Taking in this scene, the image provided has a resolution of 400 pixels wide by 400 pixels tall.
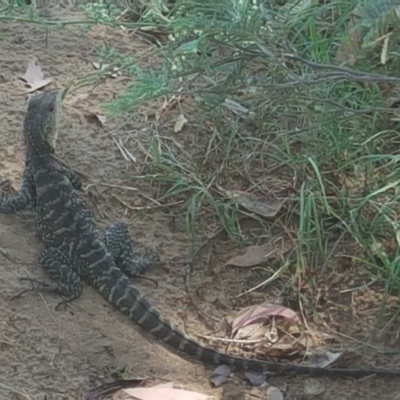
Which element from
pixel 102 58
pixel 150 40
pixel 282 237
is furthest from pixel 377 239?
pixel 150 40

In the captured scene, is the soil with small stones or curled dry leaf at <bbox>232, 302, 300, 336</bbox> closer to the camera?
the soil with small stones

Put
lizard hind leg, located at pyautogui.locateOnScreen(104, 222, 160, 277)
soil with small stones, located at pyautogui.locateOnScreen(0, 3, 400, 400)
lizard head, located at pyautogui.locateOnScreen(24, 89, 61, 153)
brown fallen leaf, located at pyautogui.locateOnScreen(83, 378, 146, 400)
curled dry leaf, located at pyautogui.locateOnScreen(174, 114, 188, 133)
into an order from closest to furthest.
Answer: brown fallen leaf, located at pyautogui.locateOnScreen(83, 378, 146, 400), soil with small stones, located at pyautogui.locateOnScreen(0, 3, 400, 400), lizard hind leg, located at pyautogui.locateOnScreen(104, 222, 160, 277), lizard head, located at pyautogui.locateOnScreen(24, 89, 61, 153), curled dry leaf, located at pyautogui.locateOnScreen(174, 114, 188, 133)

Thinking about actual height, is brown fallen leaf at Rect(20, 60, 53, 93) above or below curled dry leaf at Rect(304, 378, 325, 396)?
above

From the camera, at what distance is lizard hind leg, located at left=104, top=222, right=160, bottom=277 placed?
16.6 ft

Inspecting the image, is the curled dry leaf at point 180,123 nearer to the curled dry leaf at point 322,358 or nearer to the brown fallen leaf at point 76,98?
the brown fallen leaf at point 76,98

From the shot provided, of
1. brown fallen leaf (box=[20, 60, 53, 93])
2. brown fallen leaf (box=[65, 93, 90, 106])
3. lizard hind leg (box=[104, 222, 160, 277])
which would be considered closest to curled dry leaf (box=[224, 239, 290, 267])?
lizard hind leg (box=[104, 222, 160, 277])

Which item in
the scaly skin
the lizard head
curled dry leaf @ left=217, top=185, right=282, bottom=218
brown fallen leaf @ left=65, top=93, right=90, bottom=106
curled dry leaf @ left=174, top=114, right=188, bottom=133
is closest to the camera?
the scaly skin

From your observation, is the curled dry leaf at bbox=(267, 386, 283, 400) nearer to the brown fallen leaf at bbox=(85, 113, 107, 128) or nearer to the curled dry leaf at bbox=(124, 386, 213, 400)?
the curled dry leaf at bbox=(124, 386, 213, 400)

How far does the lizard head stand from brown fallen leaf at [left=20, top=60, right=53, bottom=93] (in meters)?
0.74

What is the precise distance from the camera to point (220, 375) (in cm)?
455

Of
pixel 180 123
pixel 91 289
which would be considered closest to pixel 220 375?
pixel 91 289

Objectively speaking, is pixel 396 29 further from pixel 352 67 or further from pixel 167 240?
pixel 167 240

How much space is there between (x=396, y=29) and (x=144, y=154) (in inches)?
85.1

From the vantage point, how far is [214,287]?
5.02 metres
